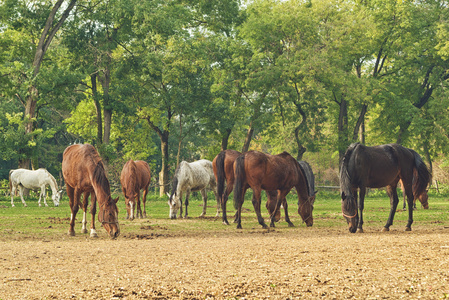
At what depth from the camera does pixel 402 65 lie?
151 feet

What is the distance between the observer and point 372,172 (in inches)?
563

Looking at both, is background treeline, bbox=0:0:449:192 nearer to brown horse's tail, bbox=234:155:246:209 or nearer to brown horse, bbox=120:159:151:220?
brown horse, bbox=120:159:151:220

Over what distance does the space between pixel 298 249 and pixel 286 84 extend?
3243 centimetres

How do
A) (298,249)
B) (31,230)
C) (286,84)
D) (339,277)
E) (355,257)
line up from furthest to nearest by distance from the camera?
1. (286,84)
2. (31,230)
3. (298,249)
4. (355,257)
5. (339,277)

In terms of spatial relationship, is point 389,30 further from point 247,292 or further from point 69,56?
point 247,292

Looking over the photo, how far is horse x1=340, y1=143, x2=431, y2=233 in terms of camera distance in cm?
1388

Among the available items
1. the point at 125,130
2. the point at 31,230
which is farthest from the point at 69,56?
the point at 31,230

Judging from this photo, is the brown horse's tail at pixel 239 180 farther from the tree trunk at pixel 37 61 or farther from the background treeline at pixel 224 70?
the tree trunk at pixel 37 61

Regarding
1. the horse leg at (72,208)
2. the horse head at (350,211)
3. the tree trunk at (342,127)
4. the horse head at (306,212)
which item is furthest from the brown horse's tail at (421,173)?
the tree trunk at (342,127)

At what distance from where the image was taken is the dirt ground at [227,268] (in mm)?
6328

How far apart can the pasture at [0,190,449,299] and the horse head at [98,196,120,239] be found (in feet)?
0.81

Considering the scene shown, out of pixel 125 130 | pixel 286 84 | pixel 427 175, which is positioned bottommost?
pixel 427 175

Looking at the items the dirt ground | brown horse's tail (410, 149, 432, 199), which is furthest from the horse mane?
brown horse's tail (410, 149, 432, 199)

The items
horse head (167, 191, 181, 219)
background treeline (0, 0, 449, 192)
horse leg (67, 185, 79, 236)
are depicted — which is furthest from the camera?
background treeline (0, 0, 449, 192)
